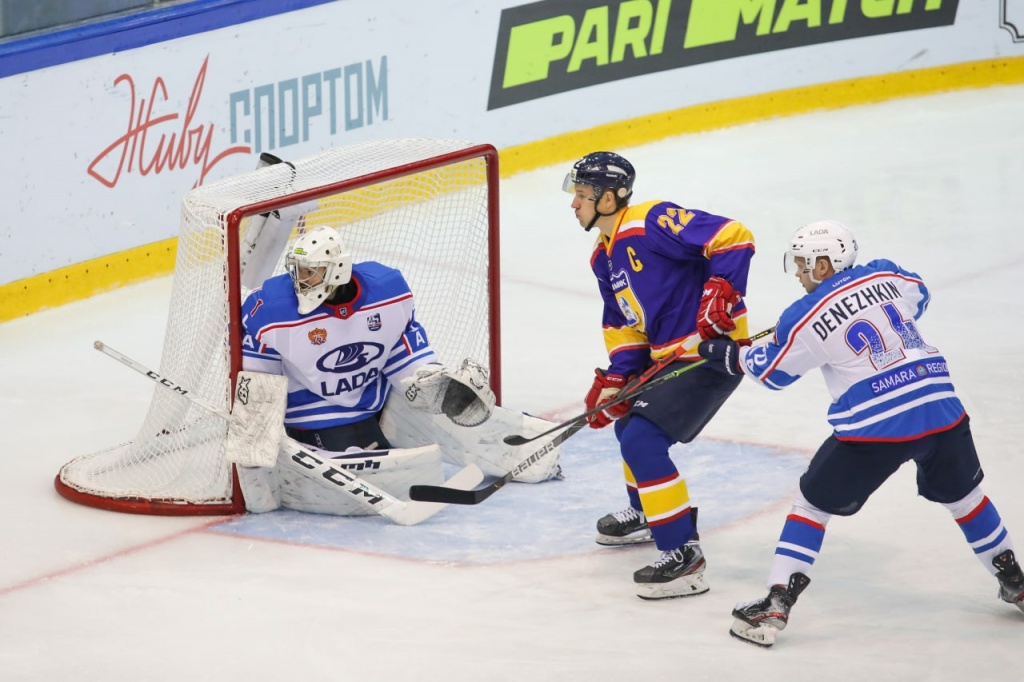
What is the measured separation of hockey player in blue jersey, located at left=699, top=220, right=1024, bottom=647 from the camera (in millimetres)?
3818

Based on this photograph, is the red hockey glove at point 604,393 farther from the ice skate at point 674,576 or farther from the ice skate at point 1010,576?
the ice skate at point 1010,576

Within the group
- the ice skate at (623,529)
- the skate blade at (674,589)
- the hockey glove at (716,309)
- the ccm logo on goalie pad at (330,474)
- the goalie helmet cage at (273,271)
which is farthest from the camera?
the goalie helmet cage at (273,271)

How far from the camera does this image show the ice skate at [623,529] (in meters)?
4.60

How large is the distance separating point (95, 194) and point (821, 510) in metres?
3.87

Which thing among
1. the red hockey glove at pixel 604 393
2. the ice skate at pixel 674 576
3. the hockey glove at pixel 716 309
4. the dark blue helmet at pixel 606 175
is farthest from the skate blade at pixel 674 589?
the dark blue helmet at pixel 606 175

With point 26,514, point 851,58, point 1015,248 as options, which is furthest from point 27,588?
point 851,58

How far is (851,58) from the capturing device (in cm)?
949

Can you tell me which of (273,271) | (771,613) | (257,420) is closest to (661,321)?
(771,613)

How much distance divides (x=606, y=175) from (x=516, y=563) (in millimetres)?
1017

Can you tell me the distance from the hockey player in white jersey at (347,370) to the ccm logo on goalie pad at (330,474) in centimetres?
6

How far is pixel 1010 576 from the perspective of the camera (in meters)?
4.00

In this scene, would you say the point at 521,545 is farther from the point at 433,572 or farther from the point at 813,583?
the point at 813,583

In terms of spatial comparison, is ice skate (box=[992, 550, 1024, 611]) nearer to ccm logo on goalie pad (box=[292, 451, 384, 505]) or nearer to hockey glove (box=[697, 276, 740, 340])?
hockey glove (box=[697, 276, 740, 340])

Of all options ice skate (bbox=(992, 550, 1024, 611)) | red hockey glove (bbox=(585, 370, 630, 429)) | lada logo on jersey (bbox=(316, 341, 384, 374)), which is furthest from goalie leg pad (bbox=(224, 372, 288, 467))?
ice skate (bbox=(992, 550, 1024, 611))
